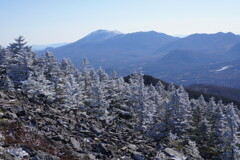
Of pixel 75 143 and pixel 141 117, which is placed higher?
pixel 75 143

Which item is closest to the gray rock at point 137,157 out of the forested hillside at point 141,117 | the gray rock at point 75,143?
the forested hillside at point 141,117

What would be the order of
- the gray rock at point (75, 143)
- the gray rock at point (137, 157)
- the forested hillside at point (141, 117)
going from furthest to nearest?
1. the forested hillside at point (141, 117)
2. the gray rock at point (137, 157)
3. the gray rock at point (75, 143)

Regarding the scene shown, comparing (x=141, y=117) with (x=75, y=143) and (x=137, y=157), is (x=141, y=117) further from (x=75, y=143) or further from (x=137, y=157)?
(x=75, y=143)

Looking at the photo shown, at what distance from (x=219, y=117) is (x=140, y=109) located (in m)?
15.0

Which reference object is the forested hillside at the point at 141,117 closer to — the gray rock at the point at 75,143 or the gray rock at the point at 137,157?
the gray rock at the point at 137,157

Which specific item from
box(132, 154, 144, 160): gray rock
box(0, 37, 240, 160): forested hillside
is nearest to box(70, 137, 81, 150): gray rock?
box(0, 37, 240, 160): forested hillside

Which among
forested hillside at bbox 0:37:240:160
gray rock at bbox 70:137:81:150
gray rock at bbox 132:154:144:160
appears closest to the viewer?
gray rock at bbox 70:137:81:150

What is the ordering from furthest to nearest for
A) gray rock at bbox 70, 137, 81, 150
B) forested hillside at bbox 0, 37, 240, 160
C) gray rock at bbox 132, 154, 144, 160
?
1. forested hillside at bbox 0, 37, 240, 160
2. gray rock at bbox 132, 154, 144, 160
3. gray rock at bbox 70, 137, 81, 150

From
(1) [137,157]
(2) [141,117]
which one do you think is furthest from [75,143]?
(2) [141,117]

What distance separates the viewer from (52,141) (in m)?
15.8


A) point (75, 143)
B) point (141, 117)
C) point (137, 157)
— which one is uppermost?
point (75, 143)

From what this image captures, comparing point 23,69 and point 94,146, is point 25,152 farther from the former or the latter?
point 23,69

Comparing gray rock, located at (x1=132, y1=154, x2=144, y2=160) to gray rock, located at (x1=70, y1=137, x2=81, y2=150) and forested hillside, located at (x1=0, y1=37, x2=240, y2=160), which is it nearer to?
forested hillside, located at (x1=0, y1=37, x2=240, y2=160)

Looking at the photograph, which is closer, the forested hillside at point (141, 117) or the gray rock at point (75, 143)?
the gray rock at point (75, 143)
